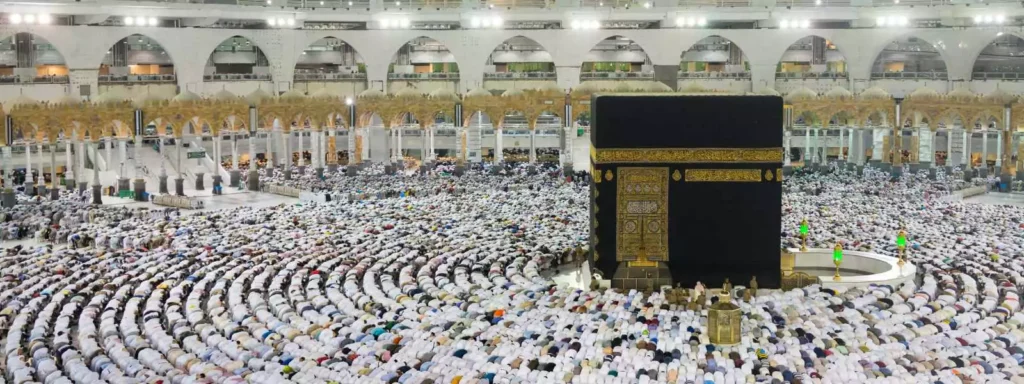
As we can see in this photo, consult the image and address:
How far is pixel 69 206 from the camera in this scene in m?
17.9

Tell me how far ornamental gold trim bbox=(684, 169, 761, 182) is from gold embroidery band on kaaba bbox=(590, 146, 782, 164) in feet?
0.35

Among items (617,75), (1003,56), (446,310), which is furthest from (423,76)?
(446,310)

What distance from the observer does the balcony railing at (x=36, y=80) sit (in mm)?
25344

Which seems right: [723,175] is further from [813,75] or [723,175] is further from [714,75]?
[714,75]

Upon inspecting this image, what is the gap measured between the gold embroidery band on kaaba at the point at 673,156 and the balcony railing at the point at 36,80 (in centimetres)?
1790

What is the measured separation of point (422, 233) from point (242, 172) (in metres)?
9.75

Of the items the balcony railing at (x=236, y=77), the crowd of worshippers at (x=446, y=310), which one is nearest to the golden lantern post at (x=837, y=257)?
the crowd of worshippers at (x=446, y=310)

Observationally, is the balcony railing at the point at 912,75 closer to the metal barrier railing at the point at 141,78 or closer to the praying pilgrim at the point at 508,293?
the praying pilgrim at the point at 508,293

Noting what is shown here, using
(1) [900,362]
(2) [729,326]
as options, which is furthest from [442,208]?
(1) [900,362]

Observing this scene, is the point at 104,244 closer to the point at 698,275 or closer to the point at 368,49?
the point at 698,275

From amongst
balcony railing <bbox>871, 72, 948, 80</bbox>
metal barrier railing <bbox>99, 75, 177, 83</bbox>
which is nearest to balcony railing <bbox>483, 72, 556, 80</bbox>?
metal barrier railing <bbox>99, 75, 177, 83</bbox>

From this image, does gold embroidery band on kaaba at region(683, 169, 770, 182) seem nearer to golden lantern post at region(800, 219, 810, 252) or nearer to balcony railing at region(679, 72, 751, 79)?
golden lantern post at region(800, 219, 810, 252)

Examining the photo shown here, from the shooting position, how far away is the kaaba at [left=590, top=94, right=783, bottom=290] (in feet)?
39.3

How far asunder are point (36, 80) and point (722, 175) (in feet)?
62.9
